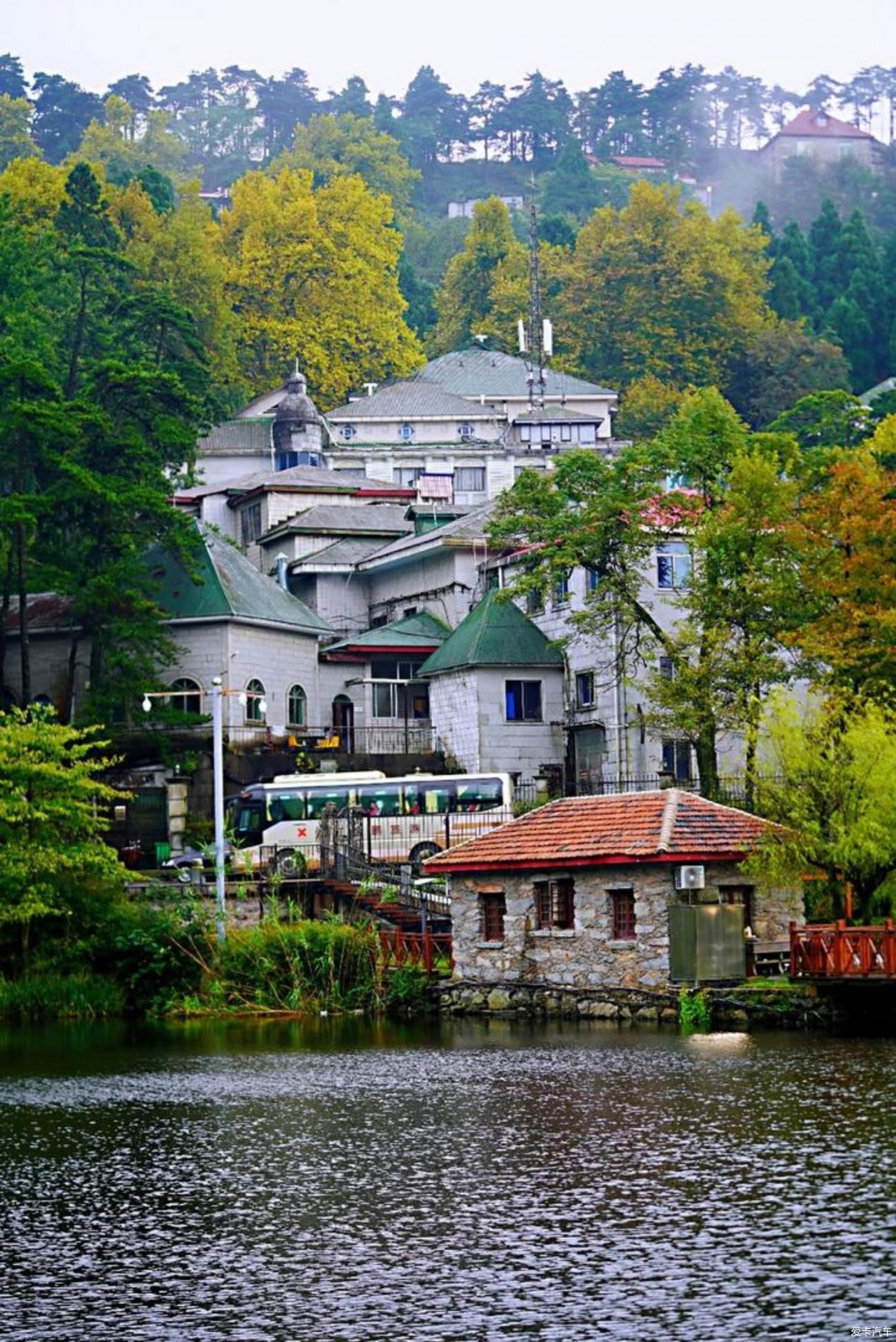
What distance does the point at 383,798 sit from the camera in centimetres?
6312

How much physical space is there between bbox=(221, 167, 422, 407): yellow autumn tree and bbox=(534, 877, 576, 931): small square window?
78.3 metres

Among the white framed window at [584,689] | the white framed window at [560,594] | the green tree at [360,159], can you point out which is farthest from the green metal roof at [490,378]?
the green tree at [360,159]

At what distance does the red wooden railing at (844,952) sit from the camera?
41.1 metres

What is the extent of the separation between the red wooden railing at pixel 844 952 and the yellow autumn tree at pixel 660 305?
83532 millimetres

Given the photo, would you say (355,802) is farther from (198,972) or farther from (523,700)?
(198,972)

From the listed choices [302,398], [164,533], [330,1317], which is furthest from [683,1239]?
[302,398]

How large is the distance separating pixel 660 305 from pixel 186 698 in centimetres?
6246

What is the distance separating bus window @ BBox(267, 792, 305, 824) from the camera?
208 ft

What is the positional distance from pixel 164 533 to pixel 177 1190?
1904 inches

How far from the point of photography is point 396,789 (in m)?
63.3

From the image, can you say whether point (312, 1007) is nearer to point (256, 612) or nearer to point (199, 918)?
point (199, 918)

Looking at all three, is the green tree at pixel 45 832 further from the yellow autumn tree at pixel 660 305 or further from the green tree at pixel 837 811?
the yellow autumn tree at pixel 660 305

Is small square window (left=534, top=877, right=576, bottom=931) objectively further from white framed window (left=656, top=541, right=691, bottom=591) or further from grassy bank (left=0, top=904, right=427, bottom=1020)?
white framed window (left=656, top=541, right=691, bottom=591)

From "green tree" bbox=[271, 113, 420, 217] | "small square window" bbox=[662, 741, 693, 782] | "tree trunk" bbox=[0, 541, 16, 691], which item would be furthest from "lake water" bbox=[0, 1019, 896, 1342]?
"green tree" bbox=[271, 113, 420, 217]
